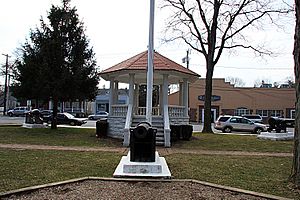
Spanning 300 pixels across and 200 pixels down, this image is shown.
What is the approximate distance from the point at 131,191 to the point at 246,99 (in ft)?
163

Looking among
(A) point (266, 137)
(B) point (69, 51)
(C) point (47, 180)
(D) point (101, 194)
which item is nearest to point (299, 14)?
(D) point (101, 194)

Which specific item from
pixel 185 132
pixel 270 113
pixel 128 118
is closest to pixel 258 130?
pixel 185 132

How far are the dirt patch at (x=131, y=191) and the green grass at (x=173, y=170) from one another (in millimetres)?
699

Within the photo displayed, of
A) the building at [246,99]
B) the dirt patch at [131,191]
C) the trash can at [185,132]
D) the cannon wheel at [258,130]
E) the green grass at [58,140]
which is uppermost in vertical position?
the building at [246,99]

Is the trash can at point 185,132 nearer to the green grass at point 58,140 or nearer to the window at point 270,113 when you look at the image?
the green grass at point 58,140

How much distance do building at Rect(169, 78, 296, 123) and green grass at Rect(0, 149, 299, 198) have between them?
42620mm

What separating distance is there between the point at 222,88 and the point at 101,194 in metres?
49.7

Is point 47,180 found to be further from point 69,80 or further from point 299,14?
point 69,80

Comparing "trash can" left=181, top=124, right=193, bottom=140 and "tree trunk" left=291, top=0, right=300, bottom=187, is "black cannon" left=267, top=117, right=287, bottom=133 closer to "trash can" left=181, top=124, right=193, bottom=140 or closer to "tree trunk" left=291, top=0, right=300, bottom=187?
"trash can" left=181, top=124, right=193, bottom=140

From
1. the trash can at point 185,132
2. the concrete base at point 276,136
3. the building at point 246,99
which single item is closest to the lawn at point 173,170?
the trash can at point 185,132

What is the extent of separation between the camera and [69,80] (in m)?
23.3

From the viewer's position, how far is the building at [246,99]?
177 ft

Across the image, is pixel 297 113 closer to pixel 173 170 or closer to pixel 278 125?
pixel 173 170

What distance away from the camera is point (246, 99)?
5422cm
